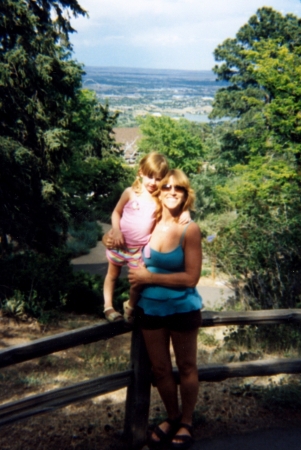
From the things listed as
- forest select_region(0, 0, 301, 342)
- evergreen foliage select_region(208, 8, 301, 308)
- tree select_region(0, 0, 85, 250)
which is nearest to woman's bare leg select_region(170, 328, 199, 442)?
forest select_region(0, 0, 301, 342)

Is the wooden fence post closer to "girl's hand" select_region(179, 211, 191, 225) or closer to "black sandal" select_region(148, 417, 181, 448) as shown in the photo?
"black sandal" select_region(148, 417, 181, 448)

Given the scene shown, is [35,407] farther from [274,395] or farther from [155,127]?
[155,127]

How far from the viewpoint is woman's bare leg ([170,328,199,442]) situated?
120 inches

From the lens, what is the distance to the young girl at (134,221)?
10.7 ft

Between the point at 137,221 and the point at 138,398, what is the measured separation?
1.16 meters

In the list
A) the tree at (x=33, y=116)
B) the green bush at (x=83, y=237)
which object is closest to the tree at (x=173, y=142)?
the green bush at (x=83, y=237)

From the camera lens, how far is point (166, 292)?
296 cm

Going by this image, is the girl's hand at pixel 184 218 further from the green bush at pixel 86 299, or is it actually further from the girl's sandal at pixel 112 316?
the green bush at pixel 86 299

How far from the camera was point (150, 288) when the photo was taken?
2988 millimetres

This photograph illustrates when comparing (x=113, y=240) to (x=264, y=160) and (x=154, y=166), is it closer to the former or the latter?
(x=154, y=166)

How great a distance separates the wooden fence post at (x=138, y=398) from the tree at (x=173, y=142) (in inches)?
2006

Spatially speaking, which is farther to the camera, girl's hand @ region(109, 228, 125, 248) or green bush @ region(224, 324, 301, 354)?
green bush @ region(224, 324, 301, 354)

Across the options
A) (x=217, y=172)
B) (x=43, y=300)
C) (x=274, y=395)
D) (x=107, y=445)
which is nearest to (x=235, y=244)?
(x=43, y=300)

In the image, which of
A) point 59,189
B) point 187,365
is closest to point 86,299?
point 59,189
